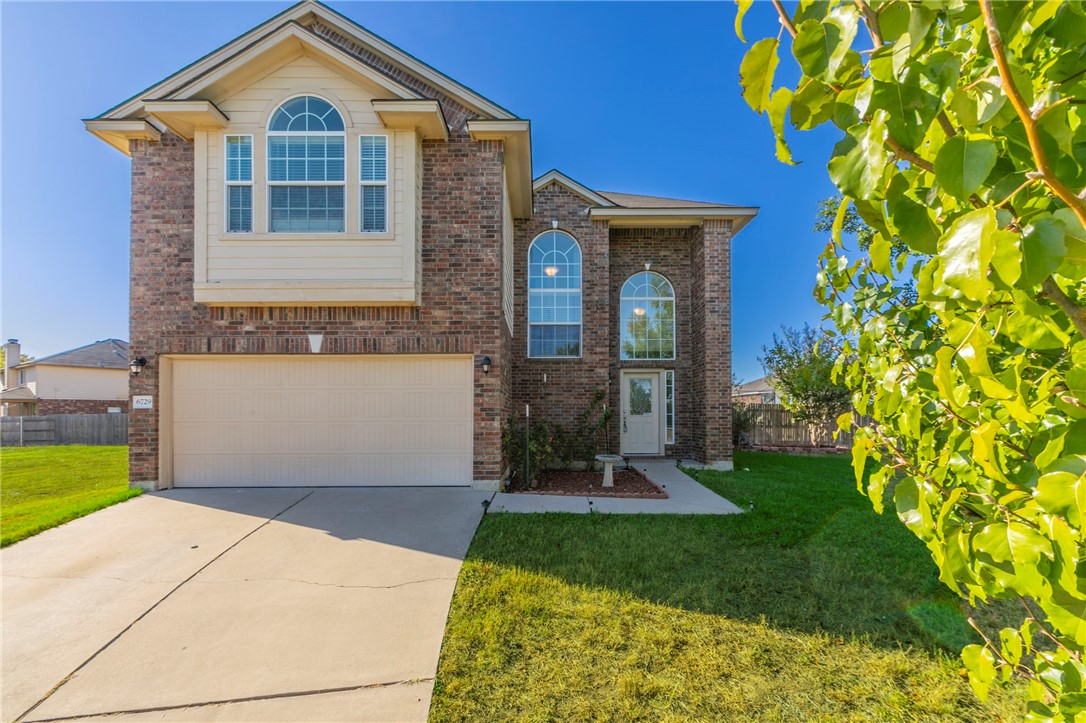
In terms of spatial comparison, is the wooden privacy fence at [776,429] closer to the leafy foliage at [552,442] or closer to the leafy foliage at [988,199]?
the leafy foliage at [552,442]

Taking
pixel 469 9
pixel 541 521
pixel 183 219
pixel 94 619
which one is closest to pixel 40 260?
pixel 183 219

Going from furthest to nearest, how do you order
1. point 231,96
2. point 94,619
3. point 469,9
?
point 469,9
point 231,96
point 94,619

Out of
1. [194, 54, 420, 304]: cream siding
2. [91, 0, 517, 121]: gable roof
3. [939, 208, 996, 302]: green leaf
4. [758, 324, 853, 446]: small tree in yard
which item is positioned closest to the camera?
[939, 208, 996, 302]: green leaf

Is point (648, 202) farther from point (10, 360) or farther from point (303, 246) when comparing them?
point (10, 360)

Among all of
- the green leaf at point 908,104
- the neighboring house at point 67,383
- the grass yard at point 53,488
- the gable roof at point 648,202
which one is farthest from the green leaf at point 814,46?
the neighboring house at point 67,383

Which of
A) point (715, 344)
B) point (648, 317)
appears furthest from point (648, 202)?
point (715, 344)

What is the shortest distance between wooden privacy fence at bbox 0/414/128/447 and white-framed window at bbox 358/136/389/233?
1637 centimetres

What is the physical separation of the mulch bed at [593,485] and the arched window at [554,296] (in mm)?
2817

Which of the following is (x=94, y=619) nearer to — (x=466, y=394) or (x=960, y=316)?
(x=466, y=394)

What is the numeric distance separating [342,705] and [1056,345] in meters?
3.33

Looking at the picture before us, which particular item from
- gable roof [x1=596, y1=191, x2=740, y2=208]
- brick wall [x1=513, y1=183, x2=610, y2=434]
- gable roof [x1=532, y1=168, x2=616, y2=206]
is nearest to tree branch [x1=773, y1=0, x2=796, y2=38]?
brick wall [x1=513, y1=183, x2=610, y2=434]

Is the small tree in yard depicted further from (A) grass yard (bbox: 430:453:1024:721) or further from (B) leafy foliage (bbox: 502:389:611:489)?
(A) grass yard (bbox: 430:453:1024:721)

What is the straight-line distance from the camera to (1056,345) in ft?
2.78

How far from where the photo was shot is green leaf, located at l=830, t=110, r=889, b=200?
756 millimetres
